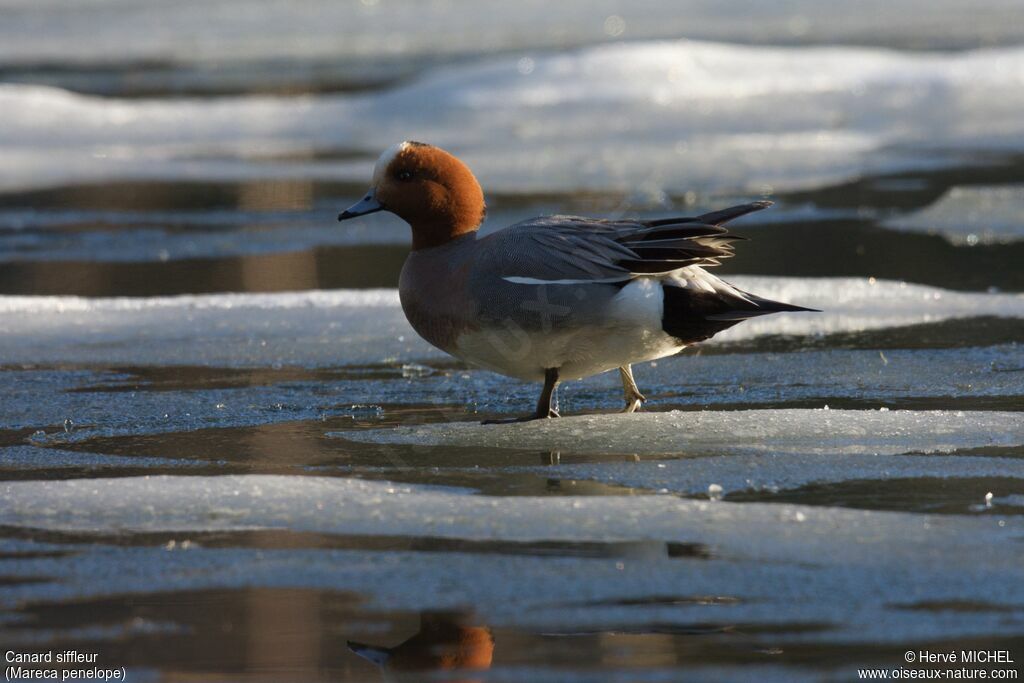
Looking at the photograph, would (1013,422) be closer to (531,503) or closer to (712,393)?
(712,393)

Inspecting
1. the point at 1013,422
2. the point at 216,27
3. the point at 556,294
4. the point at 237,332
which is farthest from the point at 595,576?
the point at 216,27

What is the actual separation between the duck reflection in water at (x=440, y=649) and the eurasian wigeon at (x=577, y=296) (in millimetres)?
1394

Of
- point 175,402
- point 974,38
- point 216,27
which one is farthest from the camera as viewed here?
point 216,27

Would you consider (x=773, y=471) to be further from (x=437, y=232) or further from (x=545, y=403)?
(x=437, y=232)

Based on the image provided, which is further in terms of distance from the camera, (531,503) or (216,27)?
(216,27)

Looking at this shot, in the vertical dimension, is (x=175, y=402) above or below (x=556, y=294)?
below

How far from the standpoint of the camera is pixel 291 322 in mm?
5672

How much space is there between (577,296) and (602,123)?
28.7ft

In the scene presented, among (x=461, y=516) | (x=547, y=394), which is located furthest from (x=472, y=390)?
(x=461, y=516)

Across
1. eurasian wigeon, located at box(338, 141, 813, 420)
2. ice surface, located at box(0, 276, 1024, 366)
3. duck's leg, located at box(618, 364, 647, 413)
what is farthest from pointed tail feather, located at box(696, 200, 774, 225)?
ice surface, located at box(0, 276, 1024, 366)

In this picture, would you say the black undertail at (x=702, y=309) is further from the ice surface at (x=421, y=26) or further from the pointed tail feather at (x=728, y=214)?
the ice surface at (x=421, y=26)

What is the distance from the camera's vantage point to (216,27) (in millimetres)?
22141

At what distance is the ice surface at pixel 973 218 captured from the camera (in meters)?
7.57

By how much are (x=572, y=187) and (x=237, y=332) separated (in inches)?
179
